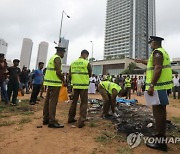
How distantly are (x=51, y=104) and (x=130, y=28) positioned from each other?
5031 inches

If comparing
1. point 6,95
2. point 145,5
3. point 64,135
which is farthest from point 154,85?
point 145,5

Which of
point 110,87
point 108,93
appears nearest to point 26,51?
point 108,93

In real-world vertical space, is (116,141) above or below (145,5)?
below

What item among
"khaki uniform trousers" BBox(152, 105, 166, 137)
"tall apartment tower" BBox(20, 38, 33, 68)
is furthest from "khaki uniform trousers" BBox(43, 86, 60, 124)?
"tall apartment tower" BBox(20, 38, 33, 68)

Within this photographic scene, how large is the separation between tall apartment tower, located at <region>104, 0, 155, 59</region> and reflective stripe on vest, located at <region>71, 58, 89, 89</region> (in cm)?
11977

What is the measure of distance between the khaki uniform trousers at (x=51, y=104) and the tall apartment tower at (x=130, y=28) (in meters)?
120

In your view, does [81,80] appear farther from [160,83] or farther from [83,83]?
[160,83]

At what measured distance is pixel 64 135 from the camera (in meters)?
4.28

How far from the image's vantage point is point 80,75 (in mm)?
5285

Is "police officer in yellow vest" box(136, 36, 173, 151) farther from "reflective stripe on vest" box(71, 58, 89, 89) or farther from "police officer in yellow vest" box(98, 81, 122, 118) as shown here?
"police officer in yellow vest" box(98, 81, 122, 118)

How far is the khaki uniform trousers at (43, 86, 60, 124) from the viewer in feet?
16.1

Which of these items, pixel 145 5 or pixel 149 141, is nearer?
pixel 149 141

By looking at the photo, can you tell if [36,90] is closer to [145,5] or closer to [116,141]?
[116,141]

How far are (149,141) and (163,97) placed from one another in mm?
893
